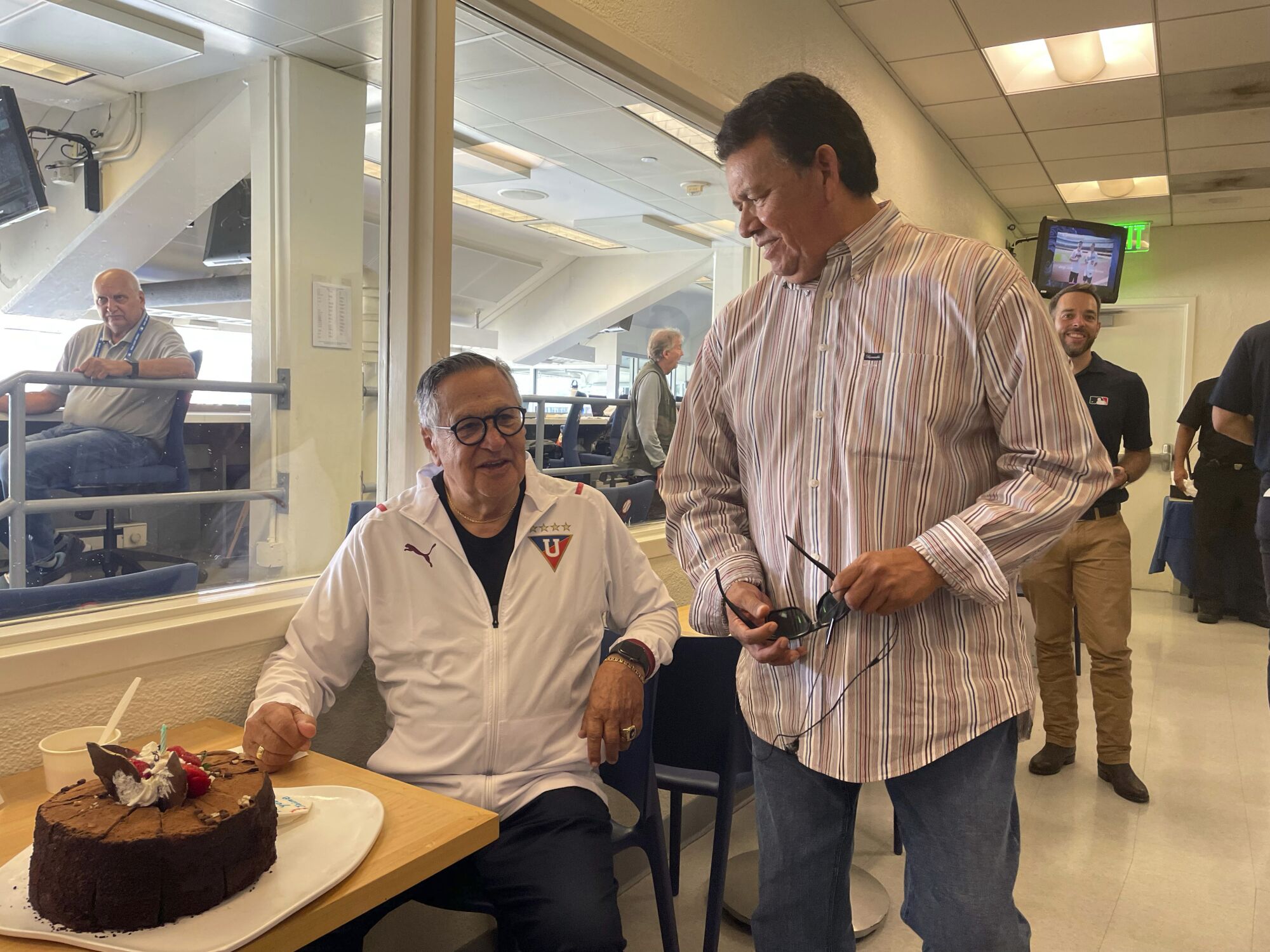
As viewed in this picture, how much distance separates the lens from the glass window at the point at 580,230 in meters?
2.80

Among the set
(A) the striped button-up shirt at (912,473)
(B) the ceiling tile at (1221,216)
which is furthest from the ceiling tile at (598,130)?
(B) the ceiling tile at (1221,216)

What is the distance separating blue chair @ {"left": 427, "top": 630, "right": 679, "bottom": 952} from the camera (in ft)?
5.67

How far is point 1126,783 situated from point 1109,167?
4212 millimetres

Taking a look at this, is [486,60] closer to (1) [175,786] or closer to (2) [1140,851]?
(1) [175,786]

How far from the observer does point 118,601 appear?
1.62 m

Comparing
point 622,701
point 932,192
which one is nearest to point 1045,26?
point 932,192


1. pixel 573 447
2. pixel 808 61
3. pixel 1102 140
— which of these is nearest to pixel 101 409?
pixel 573 447

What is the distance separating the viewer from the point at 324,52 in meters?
2.52

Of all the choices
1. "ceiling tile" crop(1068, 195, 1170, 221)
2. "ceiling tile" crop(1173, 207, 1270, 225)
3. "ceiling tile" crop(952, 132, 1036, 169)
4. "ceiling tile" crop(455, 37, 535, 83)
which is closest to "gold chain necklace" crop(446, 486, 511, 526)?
"ceiling tile" crop(455, 37, 535, 83)

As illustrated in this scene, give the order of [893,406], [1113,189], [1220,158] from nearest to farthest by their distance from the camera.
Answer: [893,406], [1220,158], [1113,189]

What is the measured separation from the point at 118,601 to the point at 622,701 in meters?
0.90

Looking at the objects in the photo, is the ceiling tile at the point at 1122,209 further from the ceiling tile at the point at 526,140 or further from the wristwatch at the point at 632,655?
the wristwatch at the point at 632,655

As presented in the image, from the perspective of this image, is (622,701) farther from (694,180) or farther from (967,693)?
(694,180)

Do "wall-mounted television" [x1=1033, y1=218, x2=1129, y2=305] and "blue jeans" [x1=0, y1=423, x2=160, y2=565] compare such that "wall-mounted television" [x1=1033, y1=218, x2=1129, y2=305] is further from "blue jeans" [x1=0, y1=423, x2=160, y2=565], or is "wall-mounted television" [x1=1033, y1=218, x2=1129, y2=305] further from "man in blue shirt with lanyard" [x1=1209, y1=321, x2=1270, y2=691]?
"blue jeans" [x1=0, y1=423, x2=160, y2=565]
